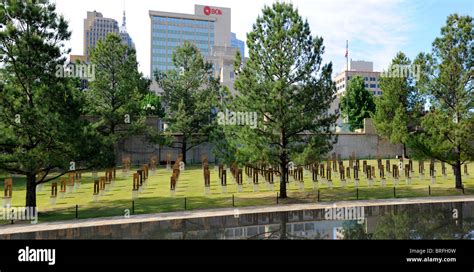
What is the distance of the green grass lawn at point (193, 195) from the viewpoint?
19.6m

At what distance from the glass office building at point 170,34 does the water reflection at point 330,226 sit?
131 metres

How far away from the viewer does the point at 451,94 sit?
81.2ft

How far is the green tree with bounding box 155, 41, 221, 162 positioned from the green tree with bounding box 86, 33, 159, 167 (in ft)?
15.4

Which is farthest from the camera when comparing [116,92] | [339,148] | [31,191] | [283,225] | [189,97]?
[339,148]

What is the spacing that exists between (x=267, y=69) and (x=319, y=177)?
13.9 metres

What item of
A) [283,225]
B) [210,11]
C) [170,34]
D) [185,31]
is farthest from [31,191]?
[210,11]

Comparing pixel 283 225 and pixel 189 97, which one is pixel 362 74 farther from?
pixel 283 225

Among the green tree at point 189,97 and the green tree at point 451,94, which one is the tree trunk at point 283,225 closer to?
the green tree at point 451,94

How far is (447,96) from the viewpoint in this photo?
24844 millimetres

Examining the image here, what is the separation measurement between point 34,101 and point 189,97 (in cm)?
2903
